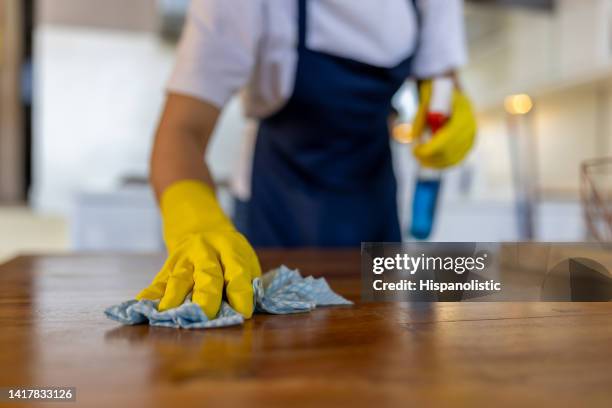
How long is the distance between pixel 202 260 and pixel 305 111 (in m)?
0.61

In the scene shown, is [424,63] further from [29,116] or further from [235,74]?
[29,116]

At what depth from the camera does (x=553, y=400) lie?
0.26 meters

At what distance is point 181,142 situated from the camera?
0.77m

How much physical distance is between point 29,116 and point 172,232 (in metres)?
2.96

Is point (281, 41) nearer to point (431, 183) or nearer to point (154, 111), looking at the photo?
point (431, 183)

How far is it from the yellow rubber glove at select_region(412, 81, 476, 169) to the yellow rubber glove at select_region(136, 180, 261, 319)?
0.52 meters

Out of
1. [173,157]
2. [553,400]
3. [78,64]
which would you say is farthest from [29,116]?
[553,400]

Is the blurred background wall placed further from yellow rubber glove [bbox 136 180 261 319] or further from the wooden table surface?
the wooden table surface

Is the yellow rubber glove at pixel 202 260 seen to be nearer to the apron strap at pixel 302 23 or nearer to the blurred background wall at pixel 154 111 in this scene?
the apron strap at pixel 302 23

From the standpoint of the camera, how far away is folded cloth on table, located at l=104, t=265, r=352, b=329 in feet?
1.29

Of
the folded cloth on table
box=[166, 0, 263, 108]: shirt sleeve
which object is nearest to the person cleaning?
box=[166, 0, 263, 108]: shirt sleeve

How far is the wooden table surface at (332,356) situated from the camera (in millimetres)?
264

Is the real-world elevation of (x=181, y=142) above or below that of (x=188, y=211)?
above

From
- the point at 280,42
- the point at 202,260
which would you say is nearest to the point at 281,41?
the point at 280,42
